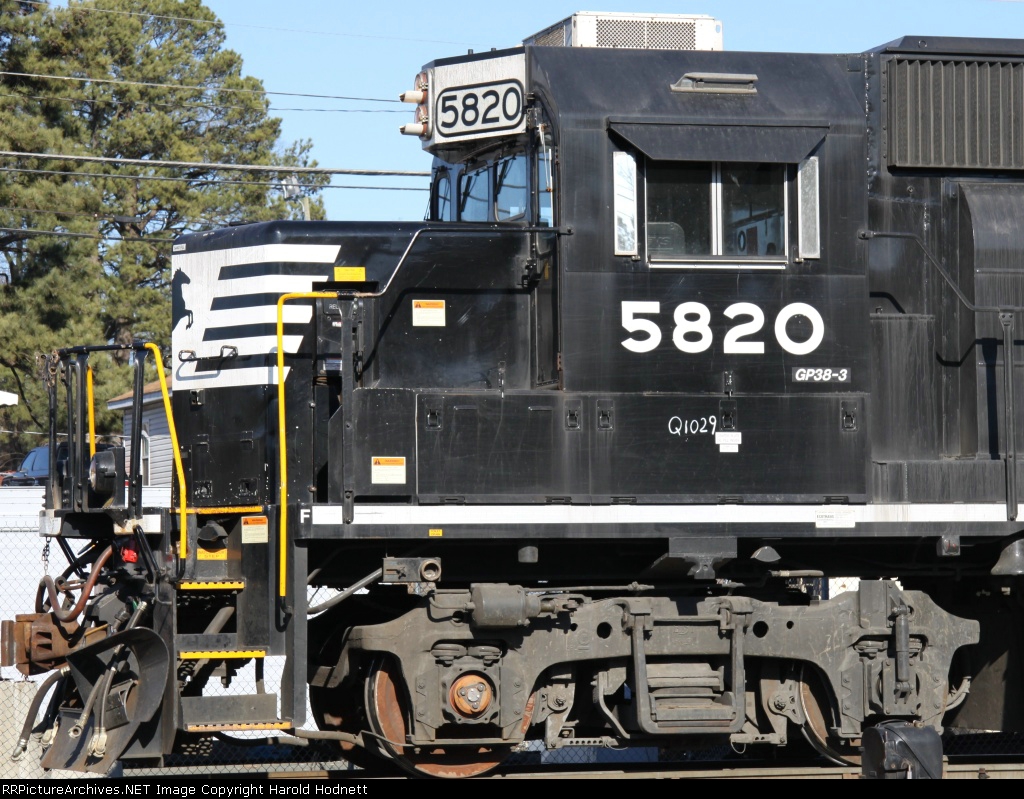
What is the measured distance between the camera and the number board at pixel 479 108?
827 cm

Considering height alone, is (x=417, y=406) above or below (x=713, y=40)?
below

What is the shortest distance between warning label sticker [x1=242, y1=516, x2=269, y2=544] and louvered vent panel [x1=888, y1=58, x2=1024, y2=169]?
4.68 meters

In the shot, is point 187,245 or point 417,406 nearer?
point 417,406

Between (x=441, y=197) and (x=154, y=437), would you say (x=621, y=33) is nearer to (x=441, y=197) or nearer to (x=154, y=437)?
(x=441, y=197)

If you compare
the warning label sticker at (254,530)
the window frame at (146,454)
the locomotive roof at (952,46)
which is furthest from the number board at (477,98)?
the window frame at (146,454)

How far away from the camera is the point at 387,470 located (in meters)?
7.73

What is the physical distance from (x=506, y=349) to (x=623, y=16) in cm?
236

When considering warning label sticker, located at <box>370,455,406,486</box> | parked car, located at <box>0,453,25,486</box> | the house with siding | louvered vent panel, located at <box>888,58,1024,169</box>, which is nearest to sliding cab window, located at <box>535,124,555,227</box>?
warning label sticker, located at <box>370,455,406,486</box>

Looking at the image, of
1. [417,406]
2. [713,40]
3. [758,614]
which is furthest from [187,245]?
[758,614]

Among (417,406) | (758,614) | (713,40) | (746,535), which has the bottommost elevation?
(758,614)

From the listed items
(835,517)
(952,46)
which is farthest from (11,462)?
(952,46)

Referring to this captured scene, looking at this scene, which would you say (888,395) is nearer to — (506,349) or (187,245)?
(506,349)

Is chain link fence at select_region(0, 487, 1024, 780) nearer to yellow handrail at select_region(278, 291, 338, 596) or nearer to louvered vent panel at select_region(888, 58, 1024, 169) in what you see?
yellow handrail at select_region(278, 291, 338, 596)

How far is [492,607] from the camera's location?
795cm
